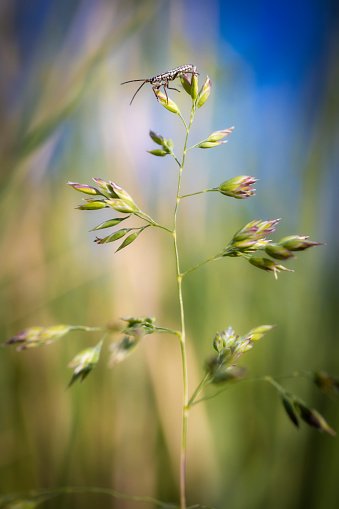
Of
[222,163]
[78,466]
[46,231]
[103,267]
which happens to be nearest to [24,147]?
[46,231]

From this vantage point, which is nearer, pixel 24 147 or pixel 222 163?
pixel 24 147

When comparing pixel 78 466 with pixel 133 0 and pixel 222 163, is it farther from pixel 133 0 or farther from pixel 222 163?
pixel 133 0

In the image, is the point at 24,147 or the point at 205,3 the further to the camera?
the point at 205,3

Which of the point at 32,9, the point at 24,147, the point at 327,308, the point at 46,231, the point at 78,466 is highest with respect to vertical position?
the point at 32,9

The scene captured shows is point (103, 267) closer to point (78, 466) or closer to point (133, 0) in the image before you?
point (78, 466)

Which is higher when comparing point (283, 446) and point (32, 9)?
point (32, 9)

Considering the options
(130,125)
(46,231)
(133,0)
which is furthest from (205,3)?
(46,231)
